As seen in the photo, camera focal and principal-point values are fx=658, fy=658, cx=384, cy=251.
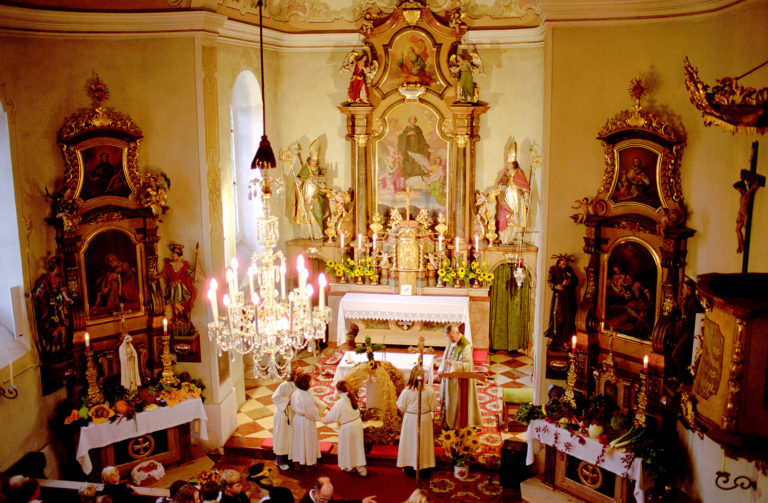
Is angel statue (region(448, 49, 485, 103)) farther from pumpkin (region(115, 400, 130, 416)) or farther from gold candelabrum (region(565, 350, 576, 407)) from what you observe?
pumpkin (region(115, 400, 130, 416))

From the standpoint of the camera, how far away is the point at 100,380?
8.77 metres

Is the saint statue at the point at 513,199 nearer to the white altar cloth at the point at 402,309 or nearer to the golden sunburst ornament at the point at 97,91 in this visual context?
the white altar cloth at the point at 402,309

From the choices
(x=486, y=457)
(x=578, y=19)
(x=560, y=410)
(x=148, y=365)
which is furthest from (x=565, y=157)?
(x=148, y=365)

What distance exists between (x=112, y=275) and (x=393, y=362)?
4.46 meters

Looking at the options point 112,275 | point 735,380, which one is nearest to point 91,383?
point 112,275

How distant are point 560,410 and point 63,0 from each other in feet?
26.5

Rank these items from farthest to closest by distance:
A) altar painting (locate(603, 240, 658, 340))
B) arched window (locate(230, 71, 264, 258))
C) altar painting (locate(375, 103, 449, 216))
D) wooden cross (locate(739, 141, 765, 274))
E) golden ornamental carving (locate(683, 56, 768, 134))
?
altar painting (locate(375, 103, 449, 216)) < arched window (locate(230, 71, 264, 258)) < altar painting (locate(603, 240, 658, 340)) < wooden cross (locate(739, 141, 765, 274)) < golden ornamental carving (locate(683, 56, 768, 134))

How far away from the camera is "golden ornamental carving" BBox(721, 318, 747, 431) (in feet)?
13.0

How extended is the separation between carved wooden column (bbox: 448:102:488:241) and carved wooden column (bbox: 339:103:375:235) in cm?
167

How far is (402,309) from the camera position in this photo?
12.8 m

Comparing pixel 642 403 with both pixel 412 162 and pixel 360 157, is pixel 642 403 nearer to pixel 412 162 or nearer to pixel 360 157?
pixel 412 162

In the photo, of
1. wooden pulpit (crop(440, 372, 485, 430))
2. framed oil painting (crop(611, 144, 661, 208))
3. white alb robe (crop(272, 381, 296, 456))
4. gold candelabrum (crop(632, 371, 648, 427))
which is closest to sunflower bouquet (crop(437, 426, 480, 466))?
wooden pulpit (crop(440, 372, 485, 430))

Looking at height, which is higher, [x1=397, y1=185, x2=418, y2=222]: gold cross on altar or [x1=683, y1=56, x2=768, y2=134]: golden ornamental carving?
[x1=683, y1=56, x2=768, y2=134]: golden ornamental carving

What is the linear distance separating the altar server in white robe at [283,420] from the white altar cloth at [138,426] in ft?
3.64
